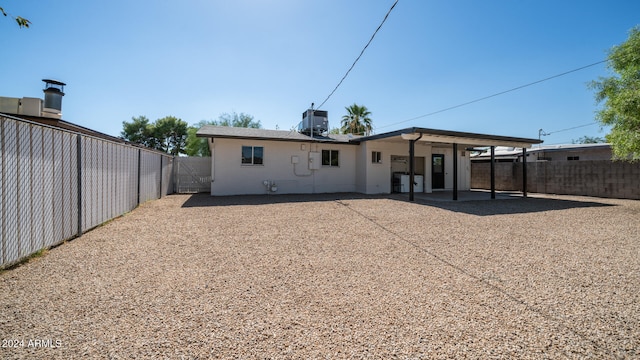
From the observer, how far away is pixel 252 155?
39.5ft

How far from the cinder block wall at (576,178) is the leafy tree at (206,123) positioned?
26263 millimetres

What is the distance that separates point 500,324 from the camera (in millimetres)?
2080

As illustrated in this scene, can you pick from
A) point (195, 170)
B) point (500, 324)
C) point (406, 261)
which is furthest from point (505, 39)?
point (195, 170)

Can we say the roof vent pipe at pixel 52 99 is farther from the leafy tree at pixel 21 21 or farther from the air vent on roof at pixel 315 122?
the leafy tree at pixel 21 21

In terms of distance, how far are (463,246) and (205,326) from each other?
4004mm

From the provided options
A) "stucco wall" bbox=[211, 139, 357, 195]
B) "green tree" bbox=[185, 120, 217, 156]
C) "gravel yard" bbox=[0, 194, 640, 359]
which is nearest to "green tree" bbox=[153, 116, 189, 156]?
"green tree" bbox=[185, 120, 217, 156]

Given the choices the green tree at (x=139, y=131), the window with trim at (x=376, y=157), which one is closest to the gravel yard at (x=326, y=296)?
the window with trim at (x=376, y=157)

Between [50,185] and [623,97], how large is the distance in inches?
587

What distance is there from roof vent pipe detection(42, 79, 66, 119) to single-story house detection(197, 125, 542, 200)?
18.4 feet

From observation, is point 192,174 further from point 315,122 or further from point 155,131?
point 155,131

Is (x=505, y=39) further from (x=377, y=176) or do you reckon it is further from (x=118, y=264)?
(x=118, y=264)

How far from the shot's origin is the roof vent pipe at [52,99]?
10413 mm

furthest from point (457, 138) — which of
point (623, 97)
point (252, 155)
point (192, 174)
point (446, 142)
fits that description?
point (192, 174)

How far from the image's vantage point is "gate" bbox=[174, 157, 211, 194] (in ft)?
46.5
